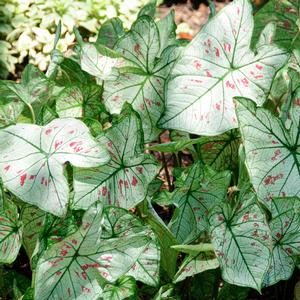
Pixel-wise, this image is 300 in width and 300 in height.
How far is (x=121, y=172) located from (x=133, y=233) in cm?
17

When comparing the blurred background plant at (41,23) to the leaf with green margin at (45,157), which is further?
the blurred background plant at (41,23)

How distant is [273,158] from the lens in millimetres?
1742

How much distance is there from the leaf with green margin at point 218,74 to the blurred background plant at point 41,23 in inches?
65.2

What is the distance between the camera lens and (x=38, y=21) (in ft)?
11.7

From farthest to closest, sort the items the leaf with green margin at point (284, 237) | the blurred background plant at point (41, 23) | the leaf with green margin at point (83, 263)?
the blurred background plant at point (41, 23), the leaf with green margin at point (284, 237), the leaf with green margin at point (83, 263)

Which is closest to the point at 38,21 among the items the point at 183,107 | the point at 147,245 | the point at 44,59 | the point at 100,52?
the point at 44,59

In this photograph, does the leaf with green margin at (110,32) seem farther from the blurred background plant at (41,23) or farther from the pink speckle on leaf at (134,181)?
the blurred background plant at (41,23)

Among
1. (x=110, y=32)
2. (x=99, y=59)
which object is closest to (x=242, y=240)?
(x=99, y=59)

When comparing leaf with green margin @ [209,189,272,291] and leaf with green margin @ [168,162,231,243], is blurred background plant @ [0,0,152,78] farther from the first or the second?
leaf with green margin @ [209,189,272,291]

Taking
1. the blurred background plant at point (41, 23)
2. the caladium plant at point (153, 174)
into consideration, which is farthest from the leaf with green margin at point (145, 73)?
the blurred background plant at point (41, 23)

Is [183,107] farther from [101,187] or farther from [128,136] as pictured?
[101,187]

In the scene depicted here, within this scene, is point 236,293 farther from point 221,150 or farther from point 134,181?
point 134,181

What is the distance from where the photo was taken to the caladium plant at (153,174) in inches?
63.4

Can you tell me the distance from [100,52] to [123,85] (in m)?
0.12
